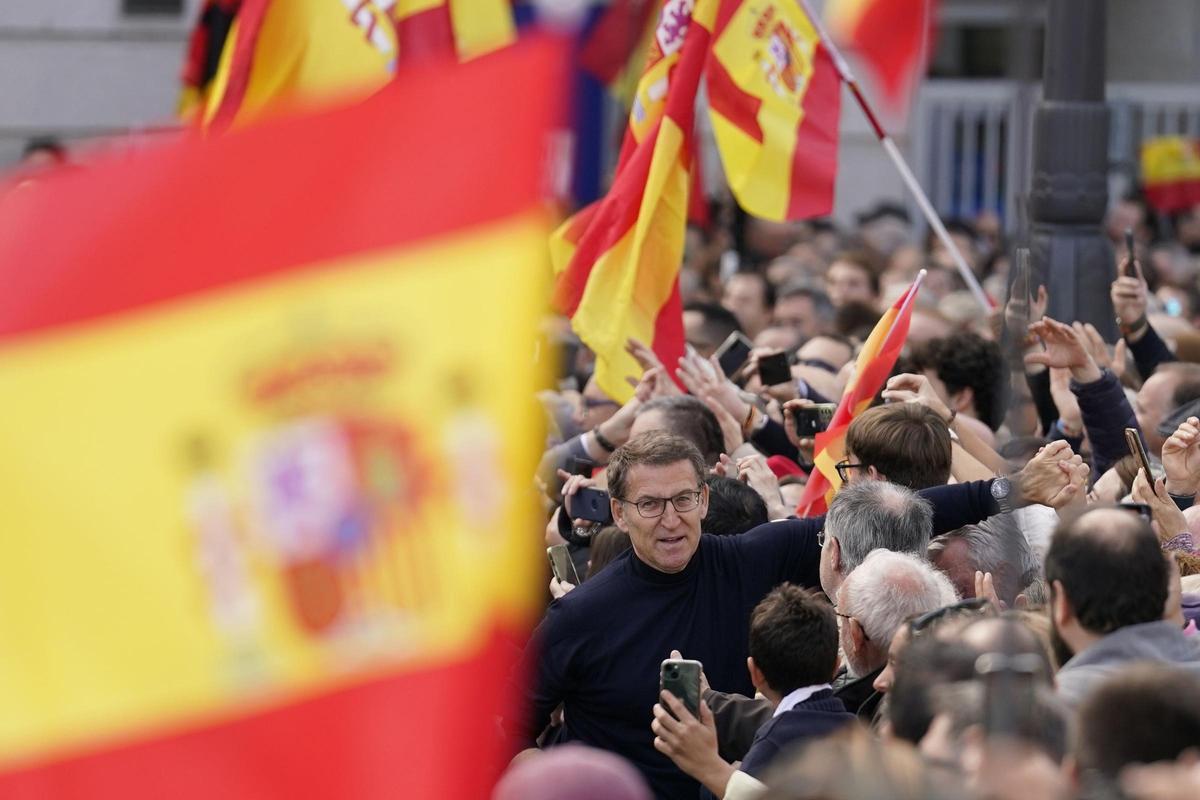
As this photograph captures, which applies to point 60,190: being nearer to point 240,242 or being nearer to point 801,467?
point 240,242

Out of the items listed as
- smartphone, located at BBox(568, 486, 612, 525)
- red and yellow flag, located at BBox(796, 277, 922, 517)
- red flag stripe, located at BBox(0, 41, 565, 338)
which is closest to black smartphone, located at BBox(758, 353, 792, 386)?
red and yellow flag, located at BBox(796, 277, 922, 517)

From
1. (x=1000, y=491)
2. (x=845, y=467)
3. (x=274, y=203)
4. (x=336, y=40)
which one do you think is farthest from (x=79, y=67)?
(x=274, y=203)

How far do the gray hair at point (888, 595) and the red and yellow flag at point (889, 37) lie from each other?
4.55 feet

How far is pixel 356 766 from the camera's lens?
2795 millimetres

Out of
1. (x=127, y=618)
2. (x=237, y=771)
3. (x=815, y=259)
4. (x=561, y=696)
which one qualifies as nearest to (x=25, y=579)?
(x=127, y=618)

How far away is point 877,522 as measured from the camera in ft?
17.4

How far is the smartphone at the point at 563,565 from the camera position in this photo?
20.6 feet

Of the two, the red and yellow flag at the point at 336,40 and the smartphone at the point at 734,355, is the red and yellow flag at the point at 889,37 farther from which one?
the red and yellow flag at the point at 336,40

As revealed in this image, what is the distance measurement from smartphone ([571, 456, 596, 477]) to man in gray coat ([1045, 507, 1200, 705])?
359 cm

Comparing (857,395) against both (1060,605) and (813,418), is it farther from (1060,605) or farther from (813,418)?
(1060,605)

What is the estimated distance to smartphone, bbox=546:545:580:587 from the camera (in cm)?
627

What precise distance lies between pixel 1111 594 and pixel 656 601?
178cm

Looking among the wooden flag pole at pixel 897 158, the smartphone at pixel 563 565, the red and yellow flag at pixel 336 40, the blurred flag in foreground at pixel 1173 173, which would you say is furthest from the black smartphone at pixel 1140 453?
the blurred flag in foreground at pixel 1173 173

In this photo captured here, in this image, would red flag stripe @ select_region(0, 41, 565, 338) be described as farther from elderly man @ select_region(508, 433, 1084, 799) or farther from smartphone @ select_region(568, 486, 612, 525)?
smartphone @ select_region(568, 486, 612, 525)
